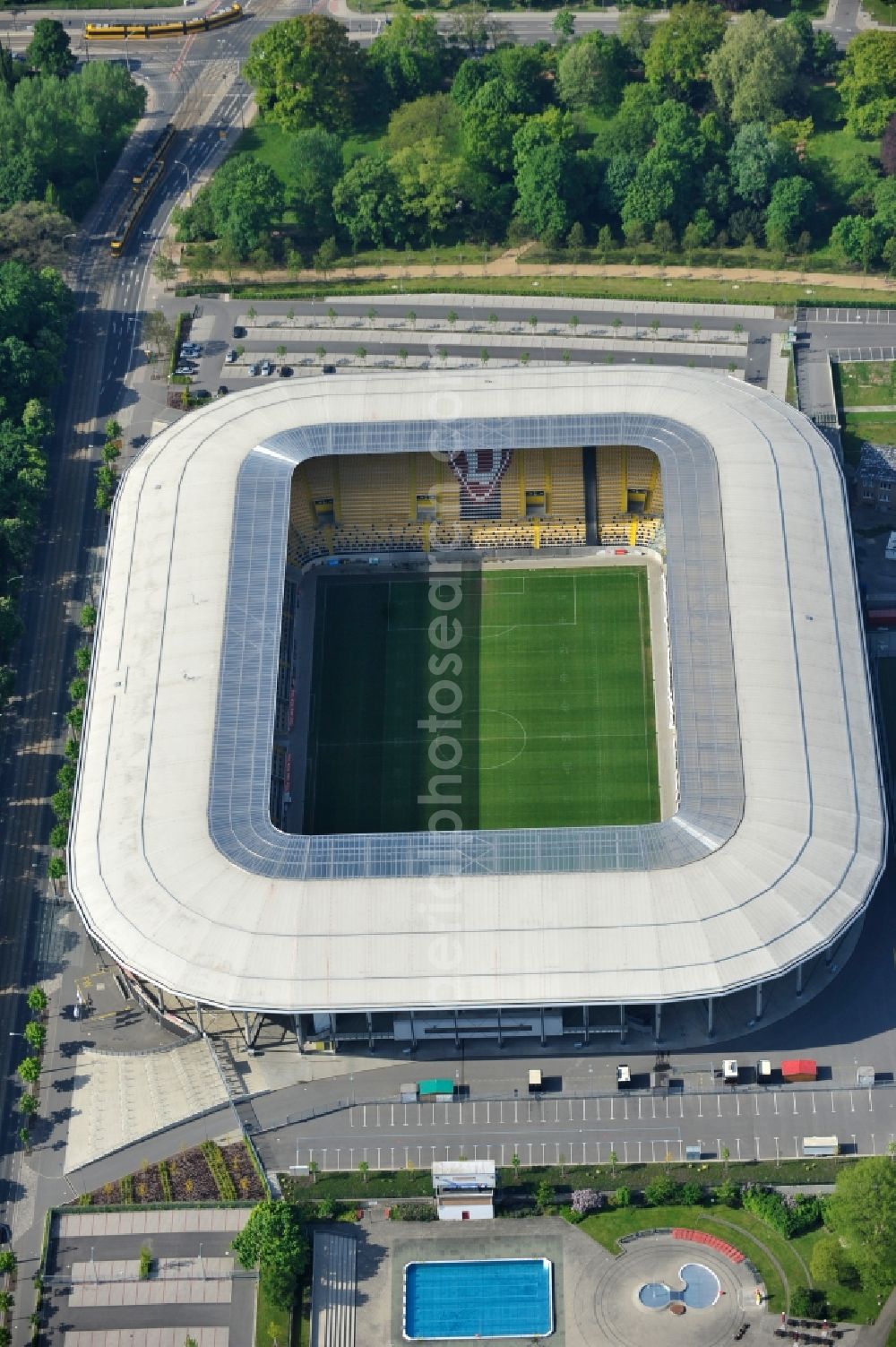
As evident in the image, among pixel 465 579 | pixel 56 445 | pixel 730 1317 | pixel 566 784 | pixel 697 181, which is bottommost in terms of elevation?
pixel 730 1317

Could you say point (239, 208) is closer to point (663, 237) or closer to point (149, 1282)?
point (663, 237)

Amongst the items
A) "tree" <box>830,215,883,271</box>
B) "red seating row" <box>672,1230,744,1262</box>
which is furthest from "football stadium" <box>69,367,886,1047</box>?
"tree" <box>830,215,883,271</box>

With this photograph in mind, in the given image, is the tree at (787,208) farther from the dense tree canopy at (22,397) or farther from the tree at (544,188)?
the dense tree canopy at (22,397)

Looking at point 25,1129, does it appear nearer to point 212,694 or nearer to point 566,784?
point 212,694

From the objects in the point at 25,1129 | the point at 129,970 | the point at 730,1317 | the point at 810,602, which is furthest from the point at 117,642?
the point at 730,1317

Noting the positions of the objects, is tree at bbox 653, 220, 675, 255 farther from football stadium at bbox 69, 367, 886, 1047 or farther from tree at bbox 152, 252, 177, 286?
tree at bbox 152, 252, 177, 286

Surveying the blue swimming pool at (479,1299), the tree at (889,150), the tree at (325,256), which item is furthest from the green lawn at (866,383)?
the blue swimming pool at (479,1299)

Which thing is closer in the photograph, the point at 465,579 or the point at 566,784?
the point at 566,784
